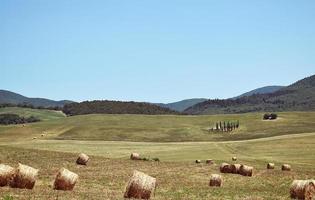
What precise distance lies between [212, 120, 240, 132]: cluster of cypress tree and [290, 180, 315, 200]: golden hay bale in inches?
3828

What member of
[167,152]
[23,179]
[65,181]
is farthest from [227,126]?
[23,179]

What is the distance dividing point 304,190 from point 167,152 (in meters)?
54.5

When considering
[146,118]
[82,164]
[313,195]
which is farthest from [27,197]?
[146,118]

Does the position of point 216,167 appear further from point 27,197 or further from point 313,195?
point 27,197

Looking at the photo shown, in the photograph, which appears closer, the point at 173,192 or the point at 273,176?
the point at 173,192

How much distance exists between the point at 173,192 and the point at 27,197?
9545 mm

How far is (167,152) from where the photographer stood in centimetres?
8050

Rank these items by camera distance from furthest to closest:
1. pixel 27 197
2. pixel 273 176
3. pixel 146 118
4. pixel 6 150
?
pixel 146 118, pixel 6 150, pixel 273 176, pixel 27 197

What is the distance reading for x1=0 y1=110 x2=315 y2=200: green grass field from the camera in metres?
31.0

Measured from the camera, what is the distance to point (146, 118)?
153 metres

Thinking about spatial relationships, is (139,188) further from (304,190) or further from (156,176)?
(156,176)

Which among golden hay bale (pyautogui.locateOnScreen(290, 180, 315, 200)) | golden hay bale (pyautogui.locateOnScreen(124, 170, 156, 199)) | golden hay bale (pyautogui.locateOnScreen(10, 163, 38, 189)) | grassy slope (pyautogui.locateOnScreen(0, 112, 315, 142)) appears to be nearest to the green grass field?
grassy slope (pyautogui.locateOnScreen(0, 112, 315, 142))

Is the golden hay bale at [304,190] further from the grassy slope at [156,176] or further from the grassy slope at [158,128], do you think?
the grassy slope at [158,128]

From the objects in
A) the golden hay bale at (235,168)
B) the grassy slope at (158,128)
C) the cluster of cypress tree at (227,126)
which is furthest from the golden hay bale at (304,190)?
the cluster of cypress tree at (227,126)
